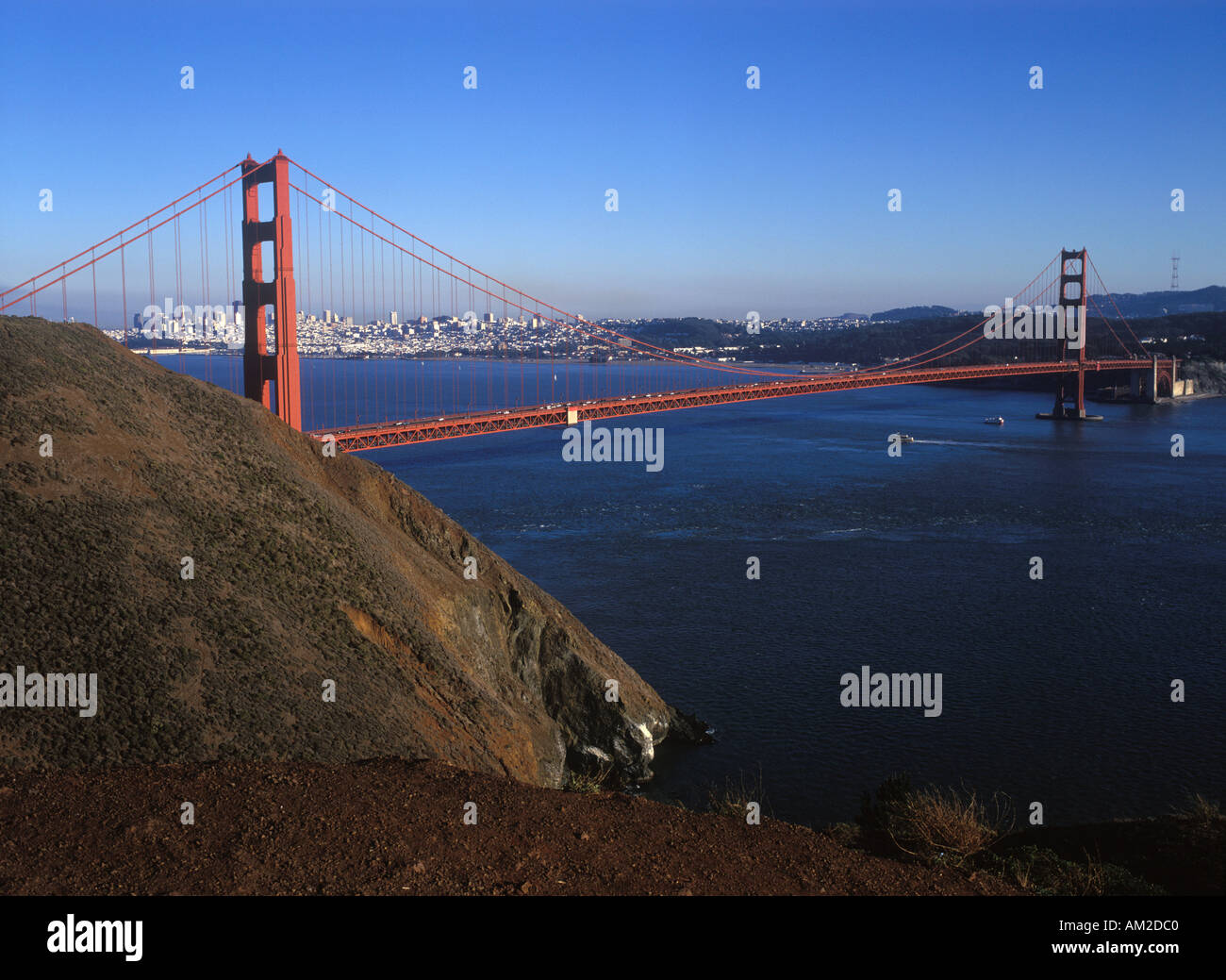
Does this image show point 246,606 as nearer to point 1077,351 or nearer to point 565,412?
point 565,412

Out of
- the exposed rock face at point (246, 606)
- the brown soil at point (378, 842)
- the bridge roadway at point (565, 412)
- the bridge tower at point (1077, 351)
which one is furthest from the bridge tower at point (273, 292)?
the bridge tower at point (1077, 351)

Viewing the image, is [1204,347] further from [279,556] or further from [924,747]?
[279,556]

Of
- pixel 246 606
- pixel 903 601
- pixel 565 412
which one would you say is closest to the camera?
pixel 246 606

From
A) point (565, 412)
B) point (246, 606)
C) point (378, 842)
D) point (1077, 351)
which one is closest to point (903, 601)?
point (565, 412)

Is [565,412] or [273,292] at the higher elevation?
[273,292]

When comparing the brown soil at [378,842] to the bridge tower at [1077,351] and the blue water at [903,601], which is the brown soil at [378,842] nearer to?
the blue water at [903,601]
